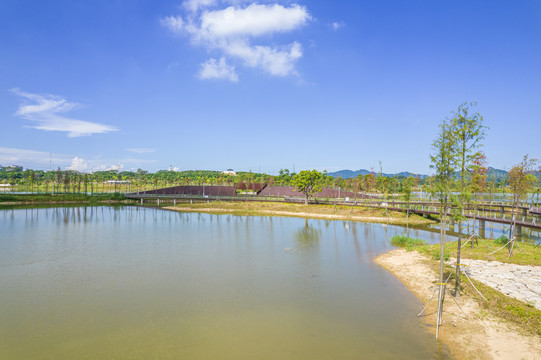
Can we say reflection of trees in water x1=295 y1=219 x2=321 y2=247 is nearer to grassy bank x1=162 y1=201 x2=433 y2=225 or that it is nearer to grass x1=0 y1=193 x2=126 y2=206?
grassy bank x1=162 y1=201 x2=433 y2=225

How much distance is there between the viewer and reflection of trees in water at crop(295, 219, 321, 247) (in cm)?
4253

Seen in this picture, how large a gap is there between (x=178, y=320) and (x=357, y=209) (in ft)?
221

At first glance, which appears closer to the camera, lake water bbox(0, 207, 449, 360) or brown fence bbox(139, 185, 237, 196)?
lake water bbox(0, 207, 449, 360)

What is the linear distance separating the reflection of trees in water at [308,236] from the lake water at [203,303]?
7.48ft

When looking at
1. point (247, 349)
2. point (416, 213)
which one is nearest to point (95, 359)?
point (247, 349)

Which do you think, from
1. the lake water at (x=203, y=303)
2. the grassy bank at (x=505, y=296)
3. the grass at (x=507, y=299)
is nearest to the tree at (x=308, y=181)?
the lake water at (x=203, y=303)

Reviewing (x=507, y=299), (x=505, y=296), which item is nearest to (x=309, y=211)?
(x=505, y=296)

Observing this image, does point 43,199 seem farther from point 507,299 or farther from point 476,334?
point 507,299

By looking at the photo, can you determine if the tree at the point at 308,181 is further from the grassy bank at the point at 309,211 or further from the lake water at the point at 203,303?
the lake water at the point at 203,303

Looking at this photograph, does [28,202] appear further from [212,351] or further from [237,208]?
[212,351]

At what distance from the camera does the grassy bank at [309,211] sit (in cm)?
6673

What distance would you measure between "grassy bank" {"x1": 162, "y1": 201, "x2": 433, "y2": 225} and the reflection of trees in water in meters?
16.5

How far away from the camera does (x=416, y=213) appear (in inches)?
2758

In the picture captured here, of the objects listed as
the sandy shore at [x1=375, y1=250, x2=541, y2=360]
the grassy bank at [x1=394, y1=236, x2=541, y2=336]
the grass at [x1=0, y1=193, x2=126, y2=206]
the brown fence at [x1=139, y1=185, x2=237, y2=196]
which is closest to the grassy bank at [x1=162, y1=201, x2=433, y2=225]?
the brown fence at [x1=139, y1=185, x2=237, y2=196]
